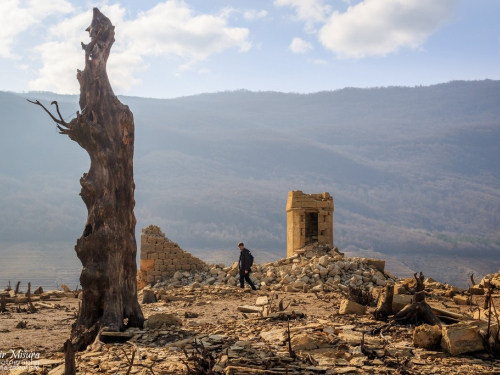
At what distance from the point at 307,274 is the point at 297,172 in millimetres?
93608

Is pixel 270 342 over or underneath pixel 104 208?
underneath

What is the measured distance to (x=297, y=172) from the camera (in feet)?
366

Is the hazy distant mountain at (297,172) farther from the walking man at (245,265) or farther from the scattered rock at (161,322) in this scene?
the scattered rock at (161,322)

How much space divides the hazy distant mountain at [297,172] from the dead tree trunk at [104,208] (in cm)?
4502

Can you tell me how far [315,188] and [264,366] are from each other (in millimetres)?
94689

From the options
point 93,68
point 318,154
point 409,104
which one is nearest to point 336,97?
point 409,104

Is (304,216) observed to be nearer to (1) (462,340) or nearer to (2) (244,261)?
(2) (244,261)

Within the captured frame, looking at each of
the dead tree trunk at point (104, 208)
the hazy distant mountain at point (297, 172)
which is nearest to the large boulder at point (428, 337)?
the dead tree trunk at point (104, 208)

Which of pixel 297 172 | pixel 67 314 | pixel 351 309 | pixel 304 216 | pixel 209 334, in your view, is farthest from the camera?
pixel 297 172

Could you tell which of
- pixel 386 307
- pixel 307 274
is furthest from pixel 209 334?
pixel 307 274

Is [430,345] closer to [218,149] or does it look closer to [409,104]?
[218,149]

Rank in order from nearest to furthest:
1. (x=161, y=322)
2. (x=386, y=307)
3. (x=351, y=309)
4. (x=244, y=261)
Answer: (x=386, y=307) < (x=161, y=322) < (x=351, y=309) < (x=244, y=261)

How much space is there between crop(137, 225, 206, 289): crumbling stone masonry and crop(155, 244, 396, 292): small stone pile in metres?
0.41

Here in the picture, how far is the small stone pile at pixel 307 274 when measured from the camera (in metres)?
17.6
